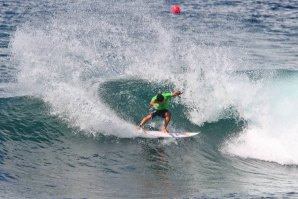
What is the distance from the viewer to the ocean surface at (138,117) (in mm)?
14312

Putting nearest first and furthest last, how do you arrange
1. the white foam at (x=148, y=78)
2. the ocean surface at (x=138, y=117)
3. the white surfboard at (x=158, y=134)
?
1. the ocean surface at (x=138, y=117)
2. the white surfboard at (x=158, y=134)
3. the white foam at (x=148, y=78)

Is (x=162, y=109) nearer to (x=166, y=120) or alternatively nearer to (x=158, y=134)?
(x=166, y=120)

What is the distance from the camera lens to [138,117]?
1911cm

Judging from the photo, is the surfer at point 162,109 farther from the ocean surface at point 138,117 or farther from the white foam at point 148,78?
the white foam at point 148,78

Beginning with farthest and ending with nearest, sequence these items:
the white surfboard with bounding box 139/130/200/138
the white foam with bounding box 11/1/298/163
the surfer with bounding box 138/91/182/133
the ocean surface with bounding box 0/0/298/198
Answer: the white foam with bounding box 11/1/298/163
the white surfboard with bounding box 139/130/200/138
the surfer with bounding box 138/91/182/133
the ocean surface with bounding box 0/0/298/198

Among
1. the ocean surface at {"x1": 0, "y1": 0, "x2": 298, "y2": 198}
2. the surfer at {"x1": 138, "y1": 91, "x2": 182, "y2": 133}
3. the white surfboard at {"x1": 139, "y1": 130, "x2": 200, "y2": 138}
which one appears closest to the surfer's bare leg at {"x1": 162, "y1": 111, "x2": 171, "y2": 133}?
the surfer at {"x1": 138, "y1": 91, "x2": 182, "y2": 133}

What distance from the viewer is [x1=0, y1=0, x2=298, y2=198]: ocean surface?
14312 millimetres

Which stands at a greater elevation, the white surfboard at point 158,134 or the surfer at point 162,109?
the surfer at point 162,109

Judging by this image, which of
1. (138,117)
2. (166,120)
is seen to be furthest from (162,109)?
(138,117)

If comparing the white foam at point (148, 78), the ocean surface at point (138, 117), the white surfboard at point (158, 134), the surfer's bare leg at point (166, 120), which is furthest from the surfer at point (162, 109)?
the white foam at point (148, 78)

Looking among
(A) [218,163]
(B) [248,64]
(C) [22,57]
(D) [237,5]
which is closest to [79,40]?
(C) [22,57]

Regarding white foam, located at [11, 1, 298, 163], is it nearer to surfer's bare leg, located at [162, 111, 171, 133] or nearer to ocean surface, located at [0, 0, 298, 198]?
ocean surface, located at [0, 0, 298, 198]

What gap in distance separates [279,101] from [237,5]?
24.2 meters

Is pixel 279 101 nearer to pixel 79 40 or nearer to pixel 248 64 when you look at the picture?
pixel 248 64
